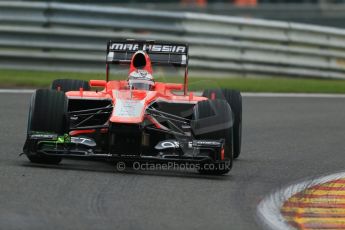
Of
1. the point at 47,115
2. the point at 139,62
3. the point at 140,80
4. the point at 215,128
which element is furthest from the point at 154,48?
the point at 47,115

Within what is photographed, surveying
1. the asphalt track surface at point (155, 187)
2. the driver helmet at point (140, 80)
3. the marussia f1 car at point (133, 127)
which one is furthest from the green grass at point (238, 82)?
the marussia f1 car at point (133, 127)

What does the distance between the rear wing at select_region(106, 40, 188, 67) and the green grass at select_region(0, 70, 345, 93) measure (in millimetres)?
6110

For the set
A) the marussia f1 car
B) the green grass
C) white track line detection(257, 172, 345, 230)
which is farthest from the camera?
the green grass

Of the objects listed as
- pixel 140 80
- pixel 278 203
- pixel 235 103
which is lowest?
pixel 278 203

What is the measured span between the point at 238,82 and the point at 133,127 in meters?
9.18

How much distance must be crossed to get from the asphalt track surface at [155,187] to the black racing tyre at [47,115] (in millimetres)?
200

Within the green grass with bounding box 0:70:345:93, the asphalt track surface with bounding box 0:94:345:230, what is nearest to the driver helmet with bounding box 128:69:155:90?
the asphalt track surface with bounding box 0:94:345:230

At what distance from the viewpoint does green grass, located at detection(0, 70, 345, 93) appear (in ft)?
57.5

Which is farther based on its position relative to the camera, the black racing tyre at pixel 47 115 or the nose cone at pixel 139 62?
the nose cone at pixel 139 62

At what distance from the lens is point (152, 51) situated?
36.5 ft

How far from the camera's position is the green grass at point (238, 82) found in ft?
57.5

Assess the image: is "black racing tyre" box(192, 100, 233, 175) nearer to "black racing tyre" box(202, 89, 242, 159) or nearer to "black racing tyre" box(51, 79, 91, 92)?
"black racing tyre" box(202, 89, 242, 159)

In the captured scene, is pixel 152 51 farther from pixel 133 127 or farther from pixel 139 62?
pixel 133 127

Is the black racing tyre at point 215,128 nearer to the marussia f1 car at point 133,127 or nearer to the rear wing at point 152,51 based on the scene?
the marussia f1 car at point 133,127
